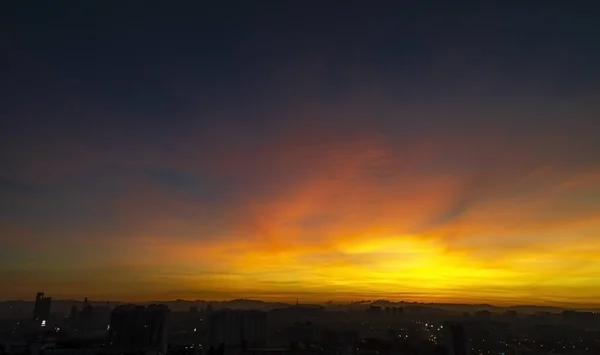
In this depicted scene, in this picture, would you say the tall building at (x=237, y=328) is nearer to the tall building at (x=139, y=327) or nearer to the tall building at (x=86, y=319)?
the tall building at (x=139, y=327)

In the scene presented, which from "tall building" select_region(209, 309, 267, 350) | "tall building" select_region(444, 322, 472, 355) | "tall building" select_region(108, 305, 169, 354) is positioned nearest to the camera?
"tall building" select_region(444, 322, 472, 355)

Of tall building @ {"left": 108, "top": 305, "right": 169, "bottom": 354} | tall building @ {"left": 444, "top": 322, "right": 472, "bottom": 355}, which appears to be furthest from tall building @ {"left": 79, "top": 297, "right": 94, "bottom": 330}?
tall building @ {"left": 444, "top": 322, "right": 472, "bottom": 355}

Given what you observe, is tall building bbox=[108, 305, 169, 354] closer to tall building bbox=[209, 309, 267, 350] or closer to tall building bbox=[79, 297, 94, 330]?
tall building bbox=[209, 309, 267, 350]

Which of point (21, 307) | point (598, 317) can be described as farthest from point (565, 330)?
point (21, 307)

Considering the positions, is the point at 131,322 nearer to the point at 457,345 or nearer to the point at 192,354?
the point at 192,354

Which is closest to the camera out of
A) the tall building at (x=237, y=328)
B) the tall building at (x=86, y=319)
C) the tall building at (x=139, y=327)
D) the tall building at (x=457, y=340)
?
the tall building at (x=457, y=340)

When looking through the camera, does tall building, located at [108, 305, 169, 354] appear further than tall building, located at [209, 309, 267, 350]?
No

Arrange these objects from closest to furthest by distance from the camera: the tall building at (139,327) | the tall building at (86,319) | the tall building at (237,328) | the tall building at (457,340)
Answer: the tall building at (457,340) → the tall building at (139,327) → the tall building at (237,328) → the tall building at (86,319)

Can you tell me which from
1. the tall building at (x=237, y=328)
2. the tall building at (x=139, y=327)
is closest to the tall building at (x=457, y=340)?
the tall building at (x=237, y=328)
